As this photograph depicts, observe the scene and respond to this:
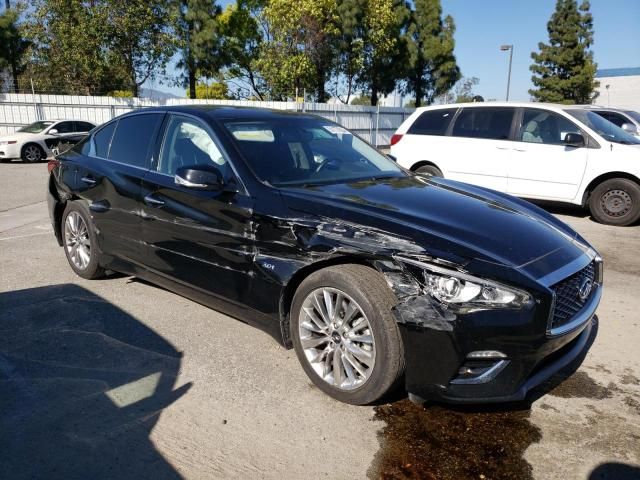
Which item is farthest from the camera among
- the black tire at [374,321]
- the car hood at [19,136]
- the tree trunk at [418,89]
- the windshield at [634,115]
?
the tree trunk at [418,89]

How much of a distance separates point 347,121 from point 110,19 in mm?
11399

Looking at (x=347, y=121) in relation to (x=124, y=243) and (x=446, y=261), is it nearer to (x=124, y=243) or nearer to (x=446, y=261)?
(x=124, y=243)

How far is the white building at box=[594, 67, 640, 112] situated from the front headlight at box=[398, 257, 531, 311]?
62.7 metres

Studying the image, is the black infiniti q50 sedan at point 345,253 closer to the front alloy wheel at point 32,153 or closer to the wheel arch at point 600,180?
the wheel arch at point 600,180

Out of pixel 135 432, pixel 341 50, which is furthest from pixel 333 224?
pixel 341 50

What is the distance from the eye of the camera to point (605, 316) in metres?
4.32

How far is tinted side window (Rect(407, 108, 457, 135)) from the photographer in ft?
29.2

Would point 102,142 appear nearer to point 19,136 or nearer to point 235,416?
point 235,416

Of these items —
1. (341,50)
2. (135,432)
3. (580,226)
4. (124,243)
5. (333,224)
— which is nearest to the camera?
(135,432)

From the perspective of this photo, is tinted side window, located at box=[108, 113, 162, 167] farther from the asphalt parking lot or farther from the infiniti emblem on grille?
the infiniti emblem on grille

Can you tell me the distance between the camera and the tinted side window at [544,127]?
7.95 meters

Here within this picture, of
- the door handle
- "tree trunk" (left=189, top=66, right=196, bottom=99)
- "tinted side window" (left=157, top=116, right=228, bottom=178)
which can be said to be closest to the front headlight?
"tinted side window" (left=157, top=116, right=228, bottom=178)

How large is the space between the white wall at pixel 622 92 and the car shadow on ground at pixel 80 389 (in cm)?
6319

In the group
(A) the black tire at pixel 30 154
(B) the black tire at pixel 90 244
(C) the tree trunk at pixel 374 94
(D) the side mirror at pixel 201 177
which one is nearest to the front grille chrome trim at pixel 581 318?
(D) the side mirror at pixel 201 177
